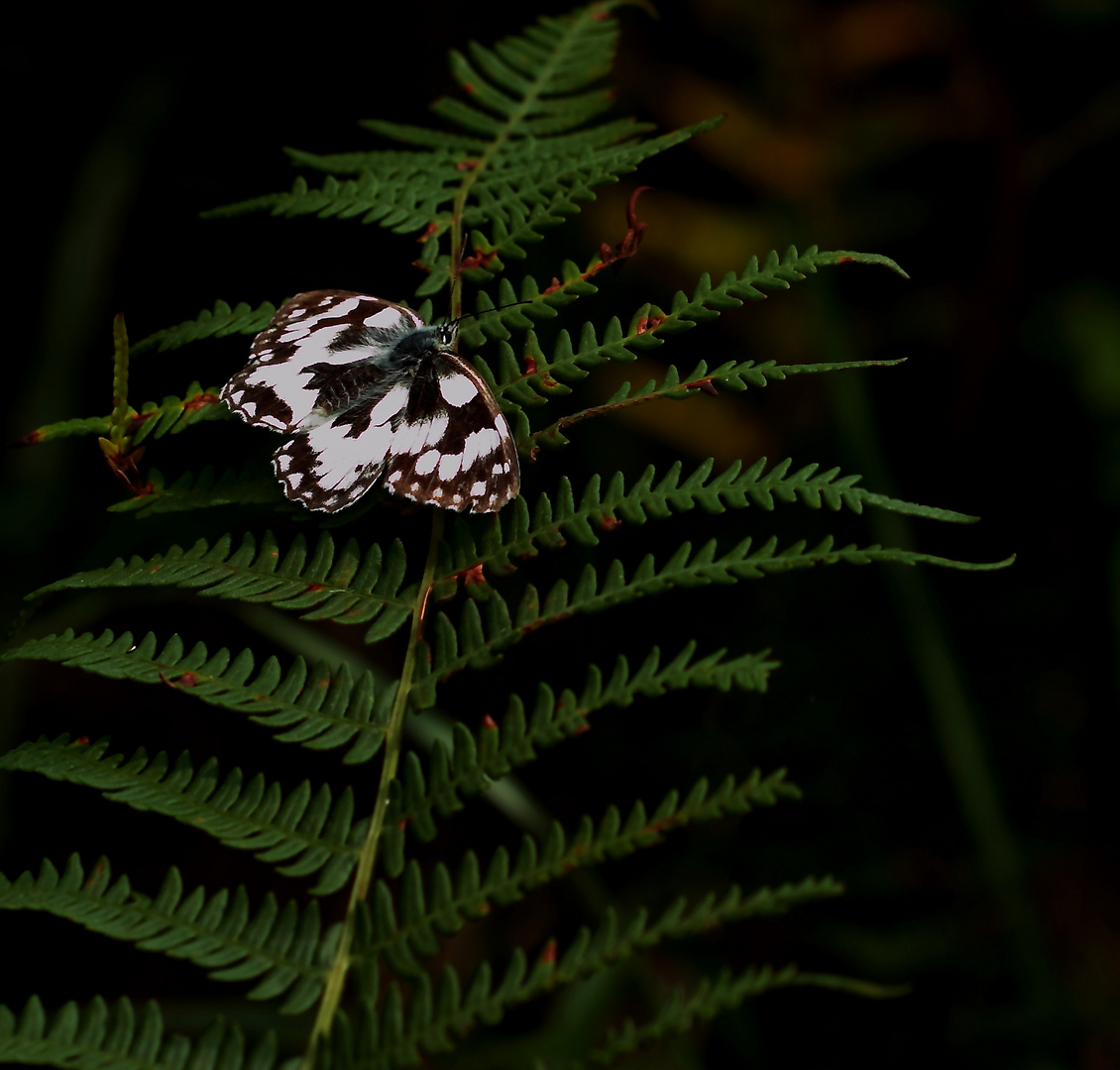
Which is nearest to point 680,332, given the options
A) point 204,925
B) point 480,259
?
point 480,259

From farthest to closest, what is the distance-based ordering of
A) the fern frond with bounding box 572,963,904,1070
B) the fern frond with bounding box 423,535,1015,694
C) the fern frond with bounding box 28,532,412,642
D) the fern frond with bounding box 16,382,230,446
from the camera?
1. the fern frond with bounding box 16,382,230,446
2. the fern frond with bounding box 28,532,412,642
3. the fern frond with bounding box 423,535,1015,694
4. the fern frond with bounding box 572,963,904,1070

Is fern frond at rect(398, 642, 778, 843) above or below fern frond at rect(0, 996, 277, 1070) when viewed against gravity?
above

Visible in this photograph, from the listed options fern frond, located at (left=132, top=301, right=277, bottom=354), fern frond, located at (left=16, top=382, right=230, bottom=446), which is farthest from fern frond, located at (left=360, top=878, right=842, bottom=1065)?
fern frond, located at (left=132, top=301, right=277, bottom=354)

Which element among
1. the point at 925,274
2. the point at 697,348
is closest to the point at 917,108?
the point at 925,274

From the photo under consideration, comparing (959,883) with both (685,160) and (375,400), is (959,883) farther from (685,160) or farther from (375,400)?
(685,160)

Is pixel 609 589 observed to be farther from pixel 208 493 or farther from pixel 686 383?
pixel 208 493

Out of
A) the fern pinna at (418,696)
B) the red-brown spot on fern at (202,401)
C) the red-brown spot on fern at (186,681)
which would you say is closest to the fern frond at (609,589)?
the fern pinna at (418,696)

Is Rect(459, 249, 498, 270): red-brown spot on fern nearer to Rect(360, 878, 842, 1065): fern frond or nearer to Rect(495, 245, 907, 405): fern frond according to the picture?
Rect(495, 245, 907, 405): fern frond
